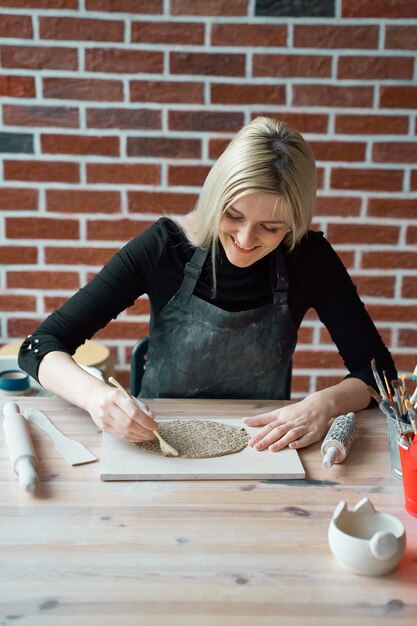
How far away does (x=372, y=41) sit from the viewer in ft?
7.16

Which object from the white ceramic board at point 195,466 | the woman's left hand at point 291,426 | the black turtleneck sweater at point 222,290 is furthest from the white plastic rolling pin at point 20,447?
the woman's left hand at point 291,426

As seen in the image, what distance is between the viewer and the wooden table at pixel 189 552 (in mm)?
817

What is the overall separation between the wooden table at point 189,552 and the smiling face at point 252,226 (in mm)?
490

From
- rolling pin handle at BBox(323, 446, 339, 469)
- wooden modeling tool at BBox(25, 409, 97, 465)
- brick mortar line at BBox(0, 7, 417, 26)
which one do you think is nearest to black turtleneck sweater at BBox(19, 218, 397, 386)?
wooden modeling tool at BBox(25, 409, 97, 465)

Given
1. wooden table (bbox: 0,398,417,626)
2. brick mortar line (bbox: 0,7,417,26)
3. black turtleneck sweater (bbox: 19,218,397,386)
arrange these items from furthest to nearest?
1. brick mortar line (bbox: 0,7,417,26)
2. black turtleneck sweater (bbox: 19,218,397,386)
3. wooden table (bbox: 0,398,417,626)

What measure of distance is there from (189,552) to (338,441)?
1.24 feet

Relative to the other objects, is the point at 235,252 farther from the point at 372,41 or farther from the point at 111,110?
the point at 372,41

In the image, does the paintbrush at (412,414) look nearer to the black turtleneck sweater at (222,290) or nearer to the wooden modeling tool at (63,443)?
the black turtleneck sweater at (222,290)

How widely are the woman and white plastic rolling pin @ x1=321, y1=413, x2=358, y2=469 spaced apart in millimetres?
91

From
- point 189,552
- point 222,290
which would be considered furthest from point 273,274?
point 189,552

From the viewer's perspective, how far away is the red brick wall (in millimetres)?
2160

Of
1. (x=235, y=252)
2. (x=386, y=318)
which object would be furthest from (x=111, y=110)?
(x=386, y=318)

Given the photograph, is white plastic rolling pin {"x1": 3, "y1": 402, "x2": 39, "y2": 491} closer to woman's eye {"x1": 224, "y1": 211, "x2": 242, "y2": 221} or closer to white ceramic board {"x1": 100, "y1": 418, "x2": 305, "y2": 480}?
white ceramic board {"x1": 100, "y1": 418, "x2": 305, "y2": 480}

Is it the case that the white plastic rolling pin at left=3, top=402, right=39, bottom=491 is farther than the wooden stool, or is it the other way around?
the wooden stool
